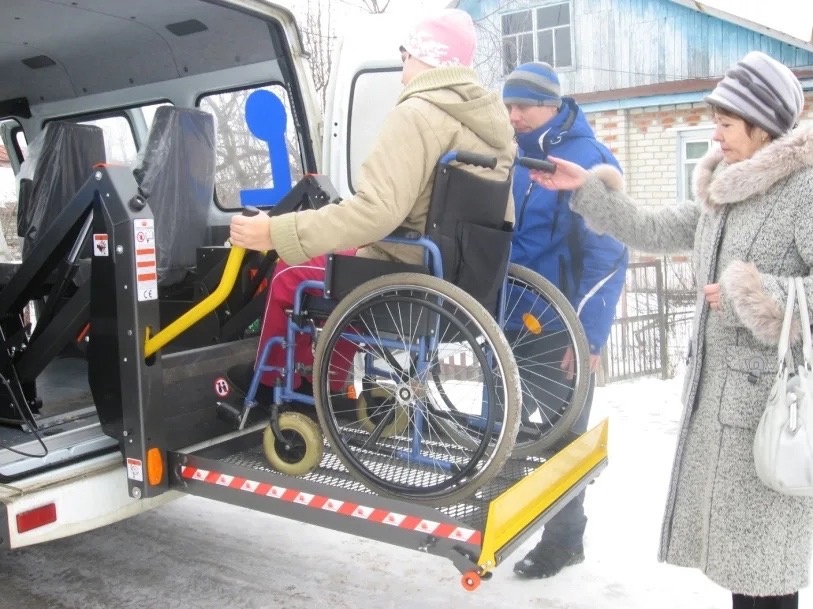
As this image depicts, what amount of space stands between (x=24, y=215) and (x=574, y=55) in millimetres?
13116

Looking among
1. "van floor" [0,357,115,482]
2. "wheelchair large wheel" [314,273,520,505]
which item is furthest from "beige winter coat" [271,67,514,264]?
"van floor" [0,357,115,482]

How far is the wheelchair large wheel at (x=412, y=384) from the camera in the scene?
2.67 m

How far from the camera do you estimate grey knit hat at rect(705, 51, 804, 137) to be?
248 centimetres

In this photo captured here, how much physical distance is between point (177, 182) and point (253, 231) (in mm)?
1799

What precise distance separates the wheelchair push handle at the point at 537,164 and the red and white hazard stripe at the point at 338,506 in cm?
132

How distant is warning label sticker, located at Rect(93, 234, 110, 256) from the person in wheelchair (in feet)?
1.82

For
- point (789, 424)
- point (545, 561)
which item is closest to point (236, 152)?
point (545, 561)

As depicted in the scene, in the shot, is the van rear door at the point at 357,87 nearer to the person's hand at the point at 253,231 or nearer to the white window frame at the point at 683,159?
the person's hand at the point at 253,231

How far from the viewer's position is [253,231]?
2.73 meters

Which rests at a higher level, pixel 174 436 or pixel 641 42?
pixel 641 42

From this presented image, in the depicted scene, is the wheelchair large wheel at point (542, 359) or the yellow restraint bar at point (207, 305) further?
the wheelchair large wheel at point (542, 359)

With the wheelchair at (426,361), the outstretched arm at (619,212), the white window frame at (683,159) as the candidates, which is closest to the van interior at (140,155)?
the wheelchair at (426,361)

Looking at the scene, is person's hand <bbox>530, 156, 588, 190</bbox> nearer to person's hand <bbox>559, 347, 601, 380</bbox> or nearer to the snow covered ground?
person's hand <bbox>559, 347, 601, 380</bbox>

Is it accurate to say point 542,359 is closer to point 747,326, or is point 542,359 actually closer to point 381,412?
point 381,412
